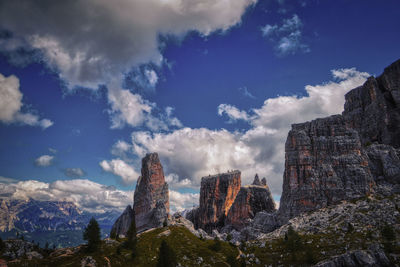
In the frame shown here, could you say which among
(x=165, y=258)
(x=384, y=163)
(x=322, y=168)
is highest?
(x=384, y=163)

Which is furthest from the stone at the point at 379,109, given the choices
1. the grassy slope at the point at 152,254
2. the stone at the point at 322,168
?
the grassy slope at the point at 152,254

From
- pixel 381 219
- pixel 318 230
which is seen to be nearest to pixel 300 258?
pixel 318 230

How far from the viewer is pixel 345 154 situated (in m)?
146

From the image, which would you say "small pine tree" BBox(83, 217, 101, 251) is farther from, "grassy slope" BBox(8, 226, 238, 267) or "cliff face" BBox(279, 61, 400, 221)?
"cliff face" BBox(279, 61, 400, 221)

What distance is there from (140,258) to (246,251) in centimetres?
5184

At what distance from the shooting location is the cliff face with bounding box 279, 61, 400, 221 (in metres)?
140

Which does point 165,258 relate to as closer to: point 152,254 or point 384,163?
point 152,254

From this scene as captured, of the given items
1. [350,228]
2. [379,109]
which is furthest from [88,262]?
→ [379,109]

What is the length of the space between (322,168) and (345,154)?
14448 mm

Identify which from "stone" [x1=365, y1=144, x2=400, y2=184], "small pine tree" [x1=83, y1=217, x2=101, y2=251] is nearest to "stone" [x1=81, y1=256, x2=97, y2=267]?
"small pine tree" [x1=83, y1=217, x2=101, y2=251]

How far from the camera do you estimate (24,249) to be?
131 meters

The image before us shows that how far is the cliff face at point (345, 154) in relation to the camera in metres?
140

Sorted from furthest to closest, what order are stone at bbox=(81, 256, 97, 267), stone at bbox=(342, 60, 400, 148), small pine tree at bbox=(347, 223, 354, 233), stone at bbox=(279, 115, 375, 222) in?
stone at bbox=(342, 60, 400, 148), stone at bbox=(279, 115, 375, 222), small pine tree at bbox=(347, 223, 354, 233), stone at bbox=(81, 256, 97, 267)

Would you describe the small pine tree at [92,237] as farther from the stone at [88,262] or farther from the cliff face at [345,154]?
the cliff face at [345,154]
